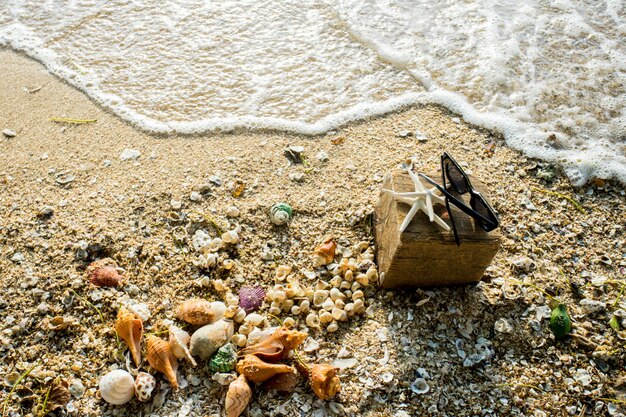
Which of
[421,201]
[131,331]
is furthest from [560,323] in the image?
[131,331]

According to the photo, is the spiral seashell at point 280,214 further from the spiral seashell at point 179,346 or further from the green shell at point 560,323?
the green shell at point 560,323

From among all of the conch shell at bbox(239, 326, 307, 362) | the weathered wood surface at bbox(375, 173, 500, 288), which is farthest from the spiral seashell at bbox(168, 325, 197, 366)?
the weathered wood surface at bbox(375, 173, 500, 288)

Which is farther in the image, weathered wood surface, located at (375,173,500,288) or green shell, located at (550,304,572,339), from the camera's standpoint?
green shell, located at (550,304,572,339)

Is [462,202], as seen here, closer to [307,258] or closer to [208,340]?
[307,258]

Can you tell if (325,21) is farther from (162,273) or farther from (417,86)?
(162,273)

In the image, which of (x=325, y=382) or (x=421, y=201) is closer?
(x=325, y=382)

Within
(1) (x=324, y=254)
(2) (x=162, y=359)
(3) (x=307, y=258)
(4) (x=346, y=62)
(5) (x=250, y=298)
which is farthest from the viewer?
(4) (x=346, y=62)

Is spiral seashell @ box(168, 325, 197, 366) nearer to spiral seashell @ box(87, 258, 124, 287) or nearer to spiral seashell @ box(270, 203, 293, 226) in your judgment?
spiral seashell @ box(87, 258, 124, 287)
